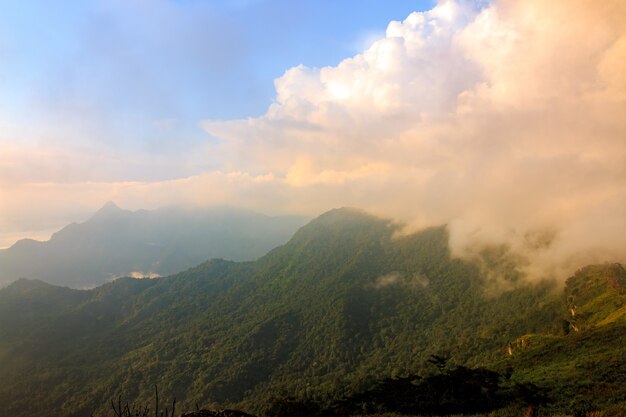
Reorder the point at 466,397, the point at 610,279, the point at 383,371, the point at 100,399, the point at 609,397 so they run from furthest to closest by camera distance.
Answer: the point at 100,399 < the point at 383,371 < the point at 610,279 < the point at 466,397 < the point at 609,397

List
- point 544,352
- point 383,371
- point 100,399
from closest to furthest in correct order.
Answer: point 544,352 < point 383,371 < point 100,399

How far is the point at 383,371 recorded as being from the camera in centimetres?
18388

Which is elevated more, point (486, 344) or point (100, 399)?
point (486, 344)

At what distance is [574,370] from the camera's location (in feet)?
219

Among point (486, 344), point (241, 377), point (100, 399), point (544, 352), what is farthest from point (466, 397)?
point (100, 399)

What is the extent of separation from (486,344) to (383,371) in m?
46.1

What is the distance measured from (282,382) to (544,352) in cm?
12298

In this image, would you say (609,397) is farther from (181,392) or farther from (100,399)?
(100,399)

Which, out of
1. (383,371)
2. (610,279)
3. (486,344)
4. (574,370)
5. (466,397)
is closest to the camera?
(466,397)

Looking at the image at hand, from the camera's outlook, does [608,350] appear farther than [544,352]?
No

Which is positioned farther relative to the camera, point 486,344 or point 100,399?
point 100,399

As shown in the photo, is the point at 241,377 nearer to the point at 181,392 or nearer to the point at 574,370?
the point at 181,392

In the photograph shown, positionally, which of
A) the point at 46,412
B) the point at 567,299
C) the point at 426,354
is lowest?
the point at 46,412

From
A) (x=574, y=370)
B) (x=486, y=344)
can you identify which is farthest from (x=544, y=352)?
(x=486, y=344)
